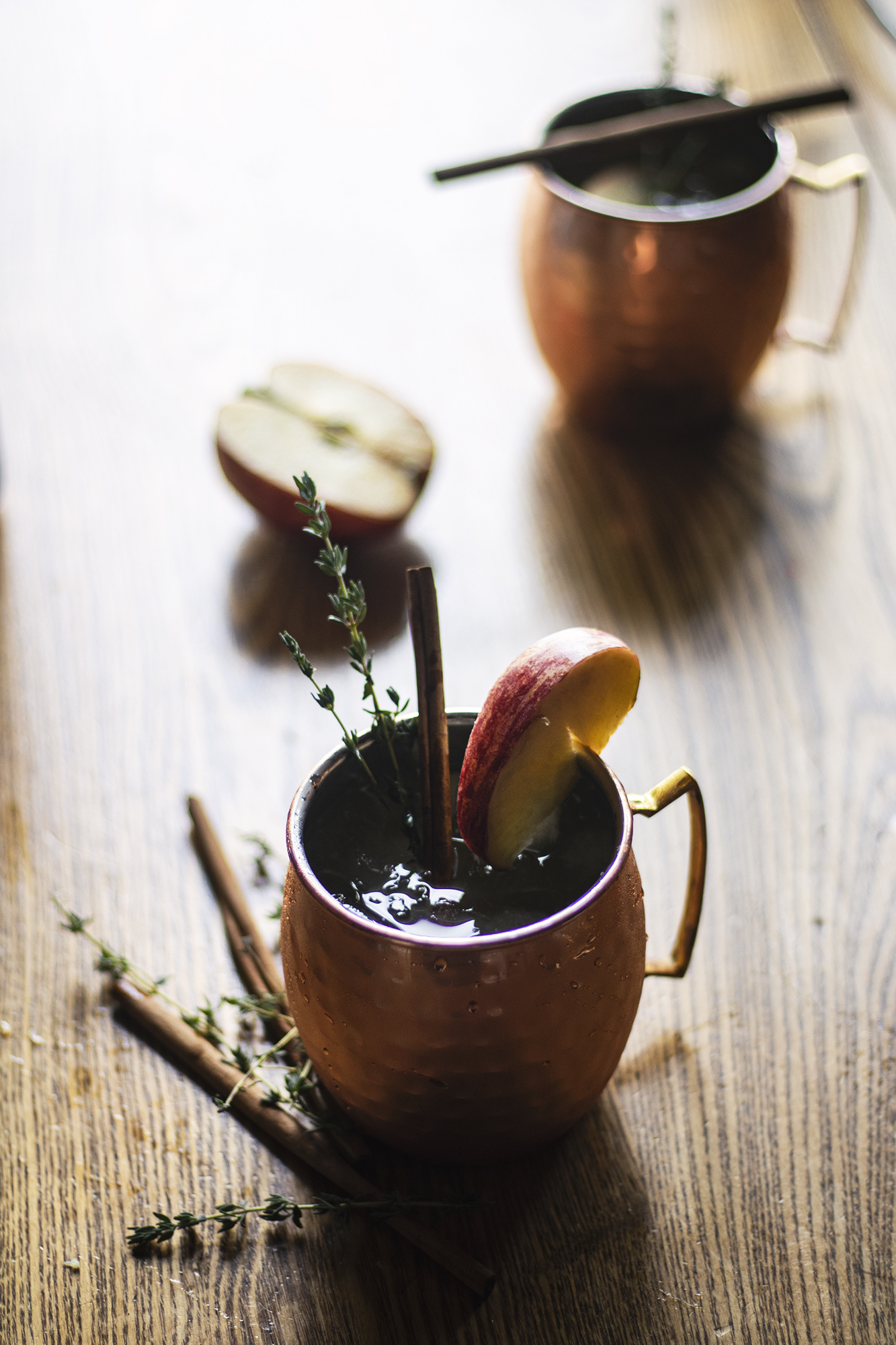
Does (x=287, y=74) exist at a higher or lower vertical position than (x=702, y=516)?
higher

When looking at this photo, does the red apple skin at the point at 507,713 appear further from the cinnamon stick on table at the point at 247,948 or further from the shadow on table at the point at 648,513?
the shadow on table at the point at 648,513

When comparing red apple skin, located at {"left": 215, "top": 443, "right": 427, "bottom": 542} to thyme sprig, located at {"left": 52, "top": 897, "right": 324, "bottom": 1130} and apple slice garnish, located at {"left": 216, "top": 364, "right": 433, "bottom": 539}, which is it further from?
thyme sprig, located at {"left": 52, "top": 897, "right": 324, "bottom": 1130}

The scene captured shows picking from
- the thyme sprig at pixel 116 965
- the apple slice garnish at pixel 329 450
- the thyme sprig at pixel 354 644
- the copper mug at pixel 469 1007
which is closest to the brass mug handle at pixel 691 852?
the copper mug at pixel 469 1007

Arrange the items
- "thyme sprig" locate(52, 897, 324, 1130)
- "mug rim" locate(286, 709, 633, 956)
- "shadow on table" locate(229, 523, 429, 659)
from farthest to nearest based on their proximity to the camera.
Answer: "shadow on table" locate(229, 523, 429, 659) → "thyme sprig" locate(52, 897, 324, 1130) → "mug rim" locate(286, 709, 633, 956)

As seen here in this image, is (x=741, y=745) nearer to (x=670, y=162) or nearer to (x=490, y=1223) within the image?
(x=490, y=1223)

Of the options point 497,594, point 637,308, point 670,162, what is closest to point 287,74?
point 670,162

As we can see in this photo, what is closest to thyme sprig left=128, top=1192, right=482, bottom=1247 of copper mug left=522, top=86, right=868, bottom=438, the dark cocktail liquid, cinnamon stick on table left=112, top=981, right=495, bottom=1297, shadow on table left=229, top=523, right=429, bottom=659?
cinnamon stick on table left=112, top=981, right=495, bottom=1297
